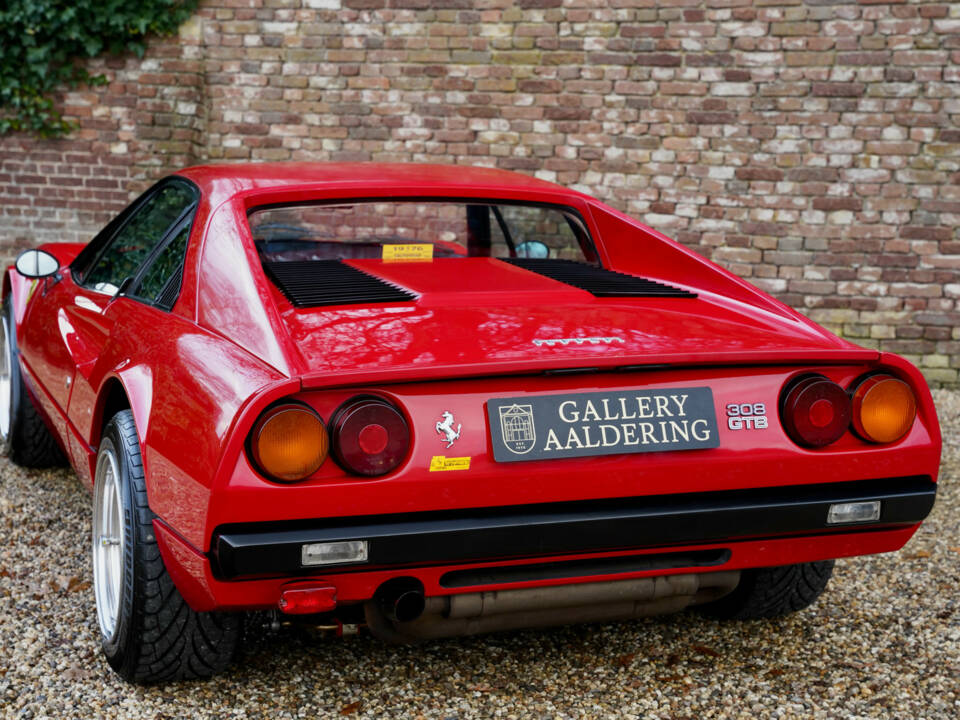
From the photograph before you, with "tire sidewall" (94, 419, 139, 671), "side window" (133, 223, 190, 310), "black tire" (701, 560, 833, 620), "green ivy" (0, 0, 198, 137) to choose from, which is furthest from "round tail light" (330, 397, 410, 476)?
"green ivy" (0, 0, 198, 137)

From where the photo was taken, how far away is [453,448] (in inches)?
78.0

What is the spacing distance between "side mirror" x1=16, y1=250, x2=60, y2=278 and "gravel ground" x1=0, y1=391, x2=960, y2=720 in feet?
3.49

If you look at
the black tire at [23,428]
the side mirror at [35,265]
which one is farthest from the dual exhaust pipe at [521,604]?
the black tire at [23,428]

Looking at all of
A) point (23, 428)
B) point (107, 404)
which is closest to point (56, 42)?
point (23, 428)

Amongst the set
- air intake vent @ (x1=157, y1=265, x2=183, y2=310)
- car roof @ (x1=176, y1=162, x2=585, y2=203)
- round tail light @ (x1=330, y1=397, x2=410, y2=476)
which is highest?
car roof @ (x1=176, y1=162, x2=585, y2=203)

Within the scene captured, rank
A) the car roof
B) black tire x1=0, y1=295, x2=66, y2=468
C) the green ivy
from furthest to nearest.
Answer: the green ivy < black tire x1=0, y1=295, x2=66, y2=468 < the car roof

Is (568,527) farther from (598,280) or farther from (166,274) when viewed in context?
(166,274)

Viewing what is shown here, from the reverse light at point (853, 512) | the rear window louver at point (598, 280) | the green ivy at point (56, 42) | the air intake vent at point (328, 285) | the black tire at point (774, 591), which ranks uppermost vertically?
the green ivy at point (56, 42)

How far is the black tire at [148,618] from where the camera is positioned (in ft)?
7.32

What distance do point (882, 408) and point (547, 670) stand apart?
1094 millimetres

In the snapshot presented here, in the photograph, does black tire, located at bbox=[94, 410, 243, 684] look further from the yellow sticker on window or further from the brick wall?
the brick wall

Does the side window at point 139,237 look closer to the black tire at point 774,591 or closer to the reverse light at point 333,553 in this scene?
the reverse light at point 333,553

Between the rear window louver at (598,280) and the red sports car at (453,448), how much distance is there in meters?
0.02

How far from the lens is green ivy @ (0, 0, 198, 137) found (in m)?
7.66
